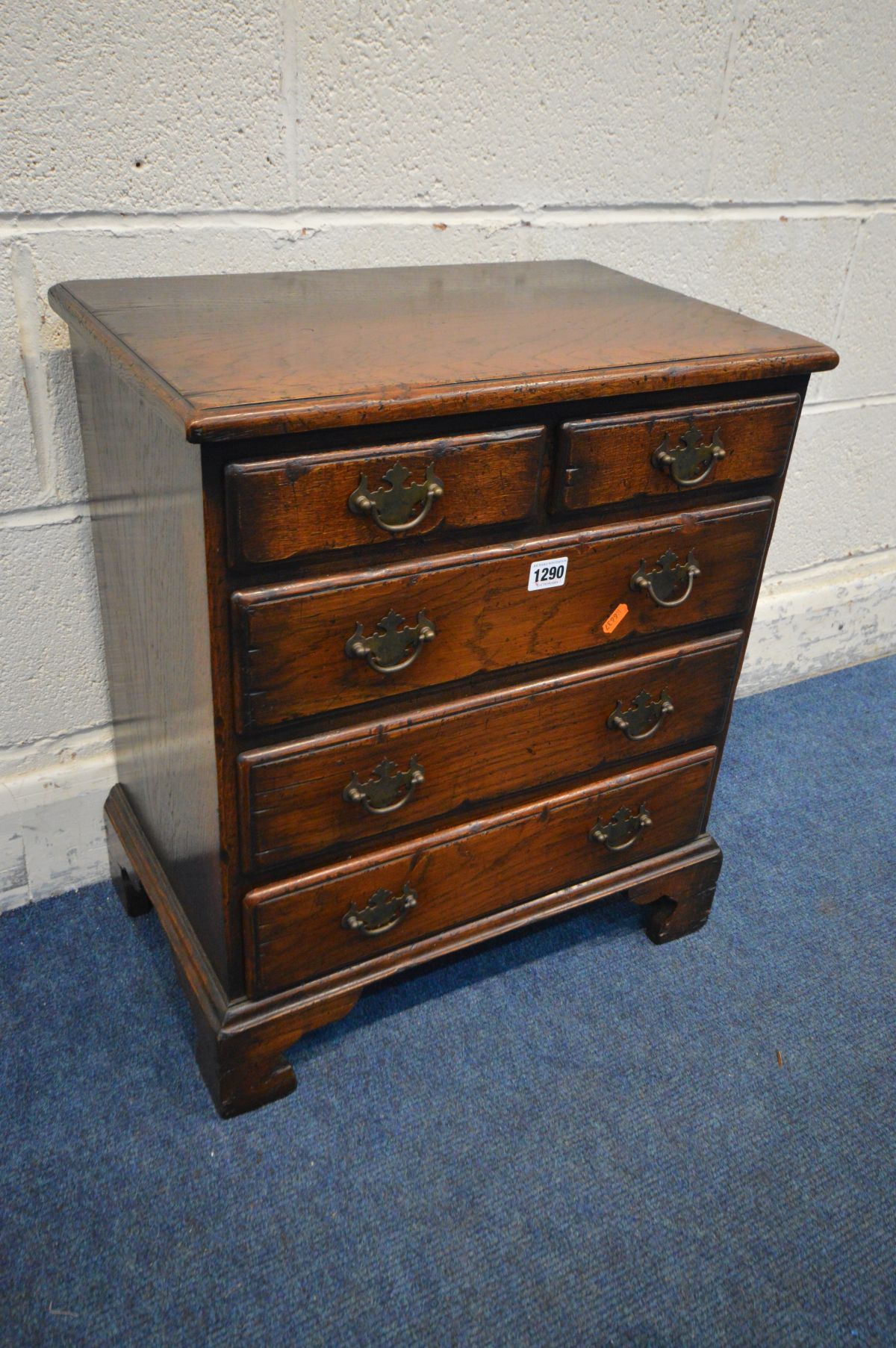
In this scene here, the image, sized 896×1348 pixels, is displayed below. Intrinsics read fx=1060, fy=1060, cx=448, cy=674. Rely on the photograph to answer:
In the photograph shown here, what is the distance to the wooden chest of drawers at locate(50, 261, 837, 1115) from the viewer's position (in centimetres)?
101

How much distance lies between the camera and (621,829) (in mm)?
1501

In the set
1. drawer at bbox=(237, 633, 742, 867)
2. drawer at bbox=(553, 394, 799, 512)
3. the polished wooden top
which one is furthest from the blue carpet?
the polished wooden top

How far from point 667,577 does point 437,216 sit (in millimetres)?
644

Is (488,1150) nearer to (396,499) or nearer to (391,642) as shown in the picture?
(391,642)

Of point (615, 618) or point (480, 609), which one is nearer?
point (480, 609)

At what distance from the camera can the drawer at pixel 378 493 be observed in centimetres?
97

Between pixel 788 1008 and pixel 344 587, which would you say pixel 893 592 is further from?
pixel 344 587

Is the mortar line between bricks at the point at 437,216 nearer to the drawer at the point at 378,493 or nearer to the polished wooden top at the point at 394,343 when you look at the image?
the polished wooden top at the point at 394,343

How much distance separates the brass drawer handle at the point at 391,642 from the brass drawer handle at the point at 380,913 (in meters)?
0.33

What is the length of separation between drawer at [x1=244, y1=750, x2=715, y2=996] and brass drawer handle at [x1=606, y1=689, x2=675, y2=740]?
0.26ft

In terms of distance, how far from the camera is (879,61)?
179 centimetres

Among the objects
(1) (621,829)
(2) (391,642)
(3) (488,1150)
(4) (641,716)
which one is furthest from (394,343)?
(3) (488,1150)

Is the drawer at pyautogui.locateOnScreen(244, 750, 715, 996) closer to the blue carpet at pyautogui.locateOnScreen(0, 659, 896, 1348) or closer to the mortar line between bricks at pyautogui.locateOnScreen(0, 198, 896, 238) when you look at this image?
the blue carpet at pyautogui.locateOnScreen(0, 659, 896, 1348)

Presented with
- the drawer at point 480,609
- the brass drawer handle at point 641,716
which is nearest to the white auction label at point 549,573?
the drawer at point 480,609
